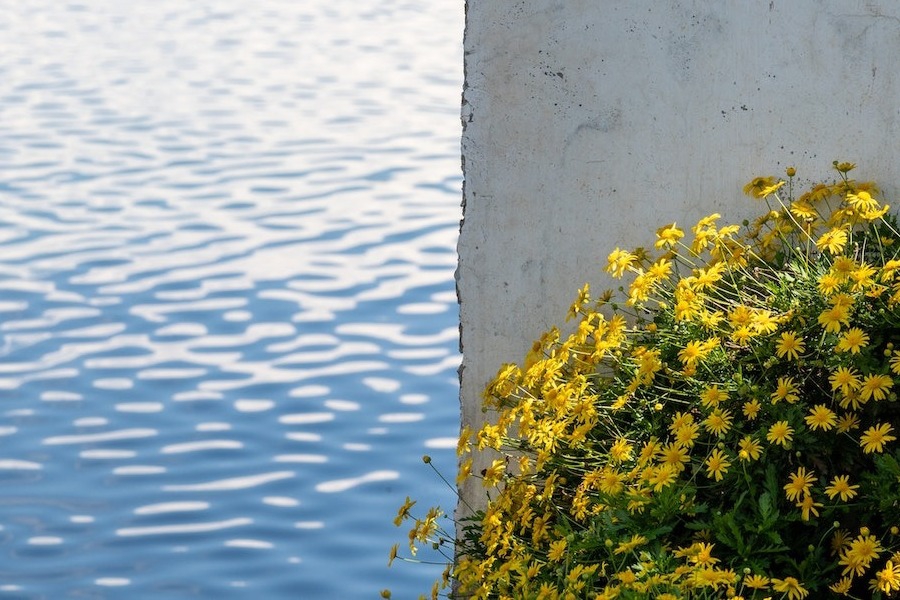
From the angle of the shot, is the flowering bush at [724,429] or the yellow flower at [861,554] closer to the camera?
the yellow flower at [861,554]

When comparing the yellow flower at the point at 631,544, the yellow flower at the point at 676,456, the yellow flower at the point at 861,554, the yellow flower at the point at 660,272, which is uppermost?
the yellow flower at the point at 660,272

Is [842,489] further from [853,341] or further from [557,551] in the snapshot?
[557,551]

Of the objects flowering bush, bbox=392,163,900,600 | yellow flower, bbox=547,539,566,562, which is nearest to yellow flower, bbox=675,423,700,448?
flowering bush, bbox=392,163,900,600

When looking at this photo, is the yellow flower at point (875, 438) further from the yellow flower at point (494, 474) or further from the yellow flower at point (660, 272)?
the yellow flower at point (494, 474)

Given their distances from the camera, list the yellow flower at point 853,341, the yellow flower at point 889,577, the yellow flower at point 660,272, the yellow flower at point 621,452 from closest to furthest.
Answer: the yellow flower at point 889,577
the yellow flower at point 853,341
the yellow flower at point 621,452
the yellow flower at point 660,272

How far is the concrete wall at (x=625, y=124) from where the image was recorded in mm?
3088

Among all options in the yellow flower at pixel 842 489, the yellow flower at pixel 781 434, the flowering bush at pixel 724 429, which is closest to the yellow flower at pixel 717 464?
the flowering bush at pixel 724 429

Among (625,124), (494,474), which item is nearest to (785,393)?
(494,474)

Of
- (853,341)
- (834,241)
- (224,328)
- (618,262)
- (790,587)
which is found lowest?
(790,587)

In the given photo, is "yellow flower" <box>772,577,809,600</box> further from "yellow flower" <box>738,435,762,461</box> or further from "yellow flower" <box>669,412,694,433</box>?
"yellow flower" <box>669,412,694,433</box>

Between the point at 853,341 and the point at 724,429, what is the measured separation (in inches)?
12.7

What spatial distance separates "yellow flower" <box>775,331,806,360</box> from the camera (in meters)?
2.69

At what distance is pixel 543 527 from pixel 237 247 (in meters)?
6.58

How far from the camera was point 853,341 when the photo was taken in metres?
2.61
